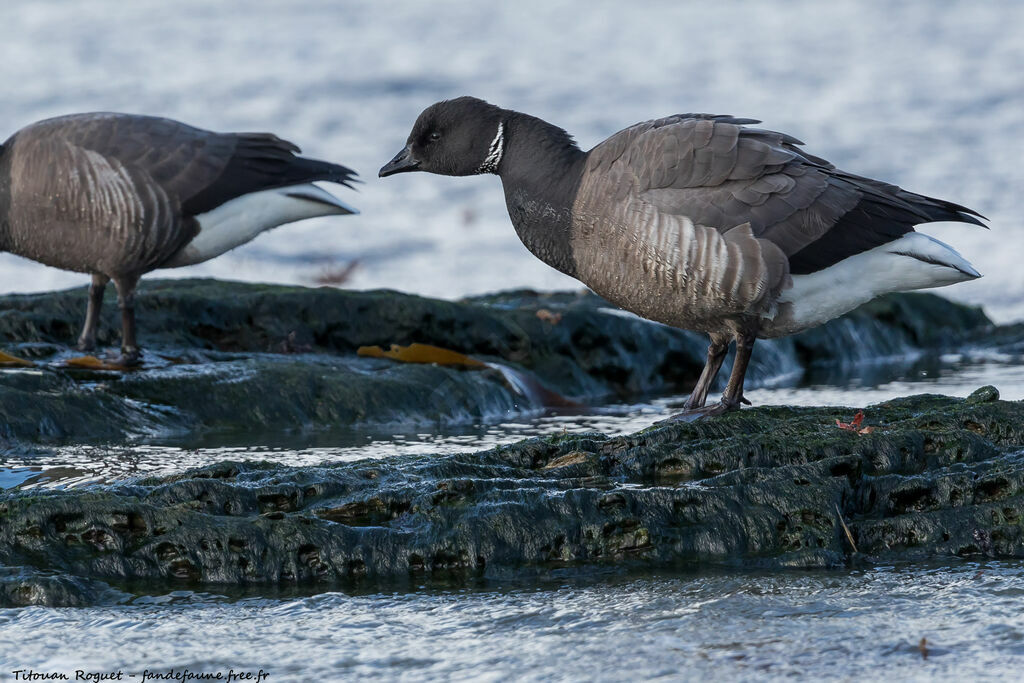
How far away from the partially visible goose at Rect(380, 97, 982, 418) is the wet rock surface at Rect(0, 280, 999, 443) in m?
1.83

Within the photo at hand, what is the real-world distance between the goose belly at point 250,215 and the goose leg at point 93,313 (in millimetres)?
508

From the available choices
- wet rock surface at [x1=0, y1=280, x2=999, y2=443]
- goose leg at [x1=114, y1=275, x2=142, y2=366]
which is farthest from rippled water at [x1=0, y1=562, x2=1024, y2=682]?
goose leg at [x1=114, y1=275, x2=142, y2=366]

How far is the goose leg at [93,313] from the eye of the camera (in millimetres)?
8586

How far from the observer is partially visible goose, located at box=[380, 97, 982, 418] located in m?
6.10

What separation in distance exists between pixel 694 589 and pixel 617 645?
0.53 metres

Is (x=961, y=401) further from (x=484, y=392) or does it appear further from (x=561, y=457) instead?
(x=484, y=392)

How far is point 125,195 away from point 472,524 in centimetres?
534

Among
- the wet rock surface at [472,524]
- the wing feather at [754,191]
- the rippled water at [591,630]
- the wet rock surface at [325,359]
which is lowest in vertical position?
the rippled water at [591,630]

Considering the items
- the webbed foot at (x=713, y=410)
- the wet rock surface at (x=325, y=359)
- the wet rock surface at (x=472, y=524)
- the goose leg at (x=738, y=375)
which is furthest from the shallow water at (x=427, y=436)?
the wet rock surface at (x=472, y=524)

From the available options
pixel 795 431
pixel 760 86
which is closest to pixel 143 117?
pixel 795 431

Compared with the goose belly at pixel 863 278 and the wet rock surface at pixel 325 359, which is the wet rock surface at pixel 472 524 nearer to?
the goose belly at pixel 863 278

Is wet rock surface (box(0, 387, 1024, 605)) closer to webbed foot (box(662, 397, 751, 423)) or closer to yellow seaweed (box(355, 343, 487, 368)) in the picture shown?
webbed foot (box(662, 397, 751, 423))

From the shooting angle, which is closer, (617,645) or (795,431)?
(617,645)

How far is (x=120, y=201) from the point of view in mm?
8680
